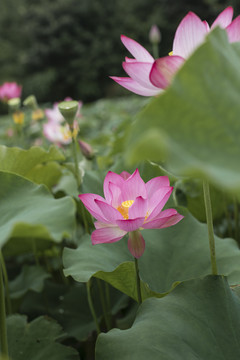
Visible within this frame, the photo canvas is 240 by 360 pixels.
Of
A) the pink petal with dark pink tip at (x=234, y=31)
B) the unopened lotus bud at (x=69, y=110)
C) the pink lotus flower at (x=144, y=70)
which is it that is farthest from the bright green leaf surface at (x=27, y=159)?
the pink petal with dark pink tip at (x=234, y=31)

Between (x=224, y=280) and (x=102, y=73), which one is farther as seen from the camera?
(x=102, y=73)

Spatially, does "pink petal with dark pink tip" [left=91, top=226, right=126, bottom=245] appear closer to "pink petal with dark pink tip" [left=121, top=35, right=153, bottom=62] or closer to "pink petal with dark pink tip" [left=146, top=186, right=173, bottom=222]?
"pink petal with dark pink tip" [left=146, top=186, right=173, bottom=222]

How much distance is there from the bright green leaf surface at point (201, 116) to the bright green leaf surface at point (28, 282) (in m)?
0.66

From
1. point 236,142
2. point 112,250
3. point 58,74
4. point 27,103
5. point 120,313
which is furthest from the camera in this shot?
point 58,74

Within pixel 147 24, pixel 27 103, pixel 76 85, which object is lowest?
pixel 76 85

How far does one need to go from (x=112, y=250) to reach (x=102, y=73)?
45.2 ft

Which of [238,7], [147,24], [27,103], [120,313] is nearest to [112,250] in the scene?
[120,313]

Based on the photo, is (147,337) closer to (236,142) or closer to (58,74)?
(236,142)

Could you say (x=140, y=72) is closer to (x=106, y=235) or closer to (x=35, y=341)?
(x=106, y=235)

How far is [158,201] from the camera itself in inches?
22.0

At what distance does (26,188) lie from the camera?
0.57m

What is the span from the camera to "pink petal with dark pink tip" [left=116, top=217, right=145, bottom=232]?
53 cm

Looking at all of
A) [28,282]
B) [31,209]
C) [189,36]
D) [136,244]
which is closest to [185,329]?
[136,244]

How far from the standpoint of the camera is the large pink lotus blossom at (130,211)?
1.76 ft
